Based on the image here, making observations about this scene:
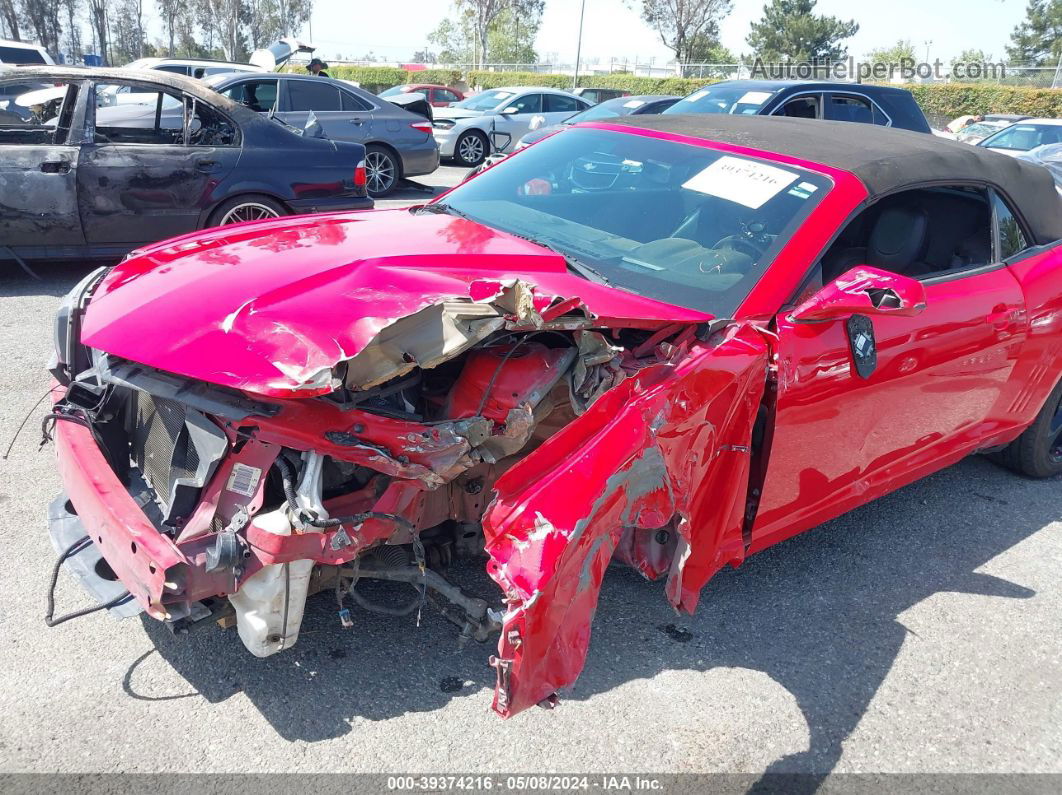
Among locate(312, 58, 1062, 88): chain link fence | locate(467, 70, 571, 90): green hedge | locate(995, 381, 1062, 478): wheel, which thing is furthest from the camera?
locate(467, 70, 571, 90): green hedge

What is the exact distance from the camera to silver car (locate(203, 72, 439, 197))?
35.8 ft

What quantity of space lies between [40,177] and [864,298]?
225 inches

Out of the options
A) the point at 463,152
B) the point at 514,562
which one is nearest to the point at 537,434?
the point at 514,562

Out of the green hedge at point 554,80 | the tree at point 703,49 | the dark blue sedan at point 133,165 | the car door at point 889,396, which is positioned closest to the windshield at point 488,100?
the dark blue sedan at point 133,165

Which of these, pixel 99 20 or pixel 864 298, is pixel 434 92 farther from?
pixel 99 20

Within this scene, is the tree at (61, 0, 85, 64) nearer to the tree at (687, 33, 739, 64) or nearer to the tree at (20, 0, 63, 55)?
the tree at (20, 0, 63, 55)

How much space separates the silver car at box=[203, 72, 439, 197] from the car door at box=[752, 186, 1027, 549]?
876 centimetres

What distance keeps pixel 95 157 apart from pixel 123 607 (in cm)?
487

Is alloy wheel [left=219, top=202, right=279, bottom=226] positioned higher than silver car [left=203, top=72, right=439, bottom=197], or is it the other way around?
silver car [left=203, top=72, right=439, bottom=197]

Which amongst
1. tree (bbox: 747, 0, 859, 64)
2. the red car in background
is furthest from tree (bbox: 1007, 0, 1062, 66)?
the red car in background

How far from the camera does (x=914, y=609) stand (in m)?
3.24

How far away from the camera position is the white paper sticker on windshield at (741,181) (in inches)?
124

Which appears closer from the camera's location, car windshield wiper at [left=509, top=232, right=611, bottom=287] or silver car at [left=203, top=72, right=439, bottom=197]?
car windshield wiper at [left=509, top=232, right=611, bottom=287]

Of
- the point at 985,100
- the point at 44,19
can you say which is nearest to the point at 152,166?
the point at 985,100
